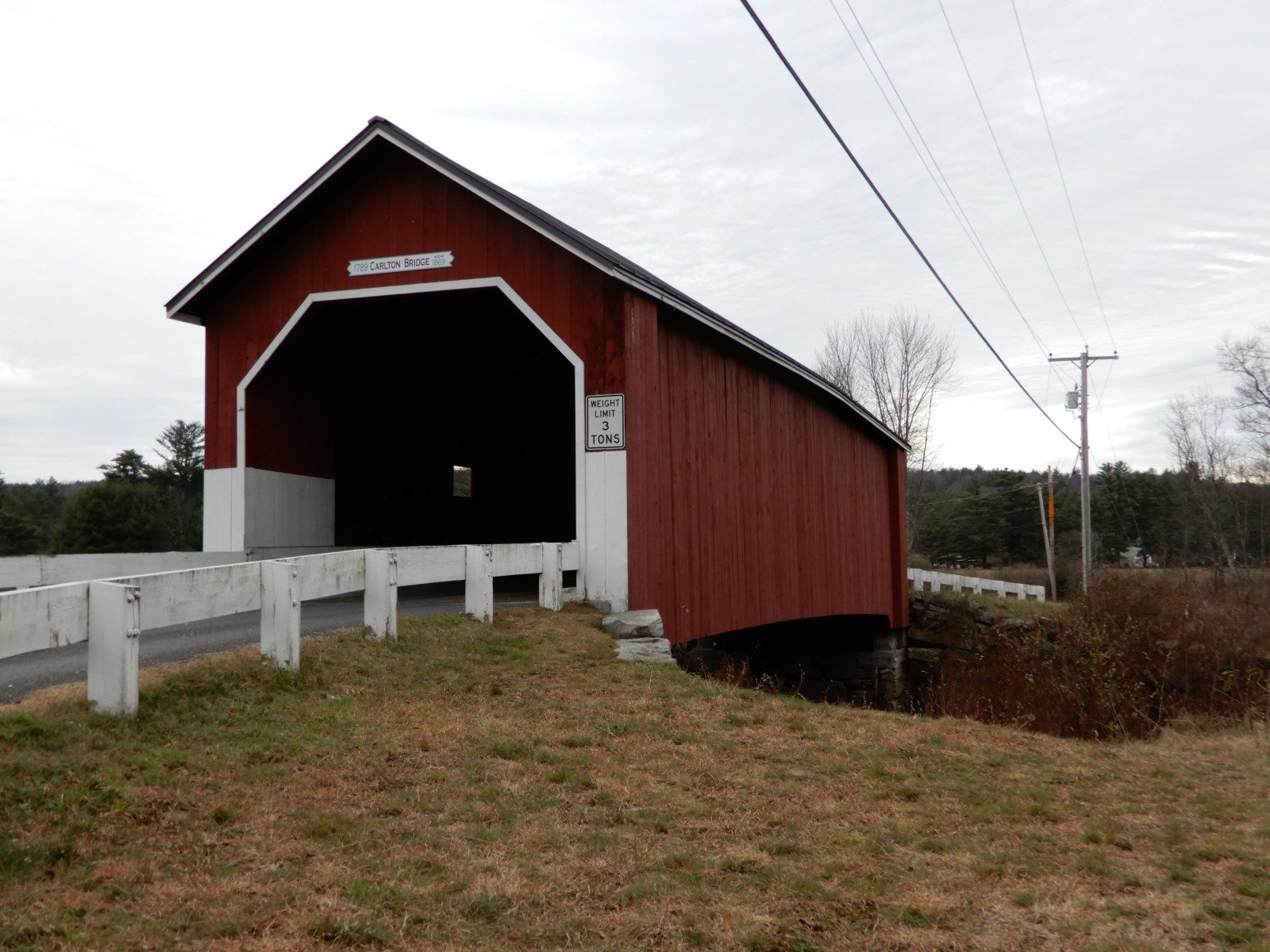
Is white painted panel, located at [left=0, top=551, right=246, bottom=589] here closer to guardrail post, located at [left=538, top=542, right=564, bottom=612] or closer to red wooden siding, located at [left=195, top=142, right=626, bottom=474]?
red wooden siding, located at [left=195, top=142, right=626, bottom=474]

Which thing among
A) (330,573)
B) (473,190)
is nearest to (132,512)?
(473,190)

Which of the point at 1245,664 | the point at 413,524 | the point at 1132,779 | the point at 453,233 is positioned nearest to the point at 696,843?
the point at 1132,779

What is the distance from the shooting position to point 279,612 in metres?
6.00

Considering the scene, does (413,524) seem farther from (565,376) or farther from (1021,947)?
(1021,947)

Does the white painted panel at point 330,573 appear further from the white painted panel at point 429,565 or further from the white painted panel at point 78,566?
the white painted panel at point 78,566

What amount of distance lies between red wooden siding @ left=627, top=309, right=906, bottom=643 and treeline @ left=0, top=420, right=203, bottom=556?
25.0 metres

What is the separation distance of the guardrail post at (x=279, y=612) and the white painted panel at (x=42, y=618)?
126 cm

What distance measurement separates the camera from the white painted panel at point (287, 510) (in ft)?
39.5

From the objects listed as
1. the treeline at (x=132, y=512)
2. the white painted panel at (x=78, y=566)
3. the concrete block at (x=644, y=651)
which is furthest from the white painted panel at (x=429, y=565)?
the treeline at (x=132, y=512)

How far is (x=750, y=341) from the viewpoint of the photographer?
1305cm

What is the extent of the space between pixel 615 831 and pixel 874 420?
1618cm

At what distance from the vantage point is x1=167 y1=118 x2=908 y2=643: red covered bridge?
10625 mm

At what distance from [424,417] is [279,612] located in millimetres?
11146

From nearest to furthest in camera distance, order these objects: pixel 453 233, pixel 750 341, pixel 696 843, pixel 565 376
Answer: pixel 696 843 < pixel 453 233 < pixel 750 341 < pixel 565 376
